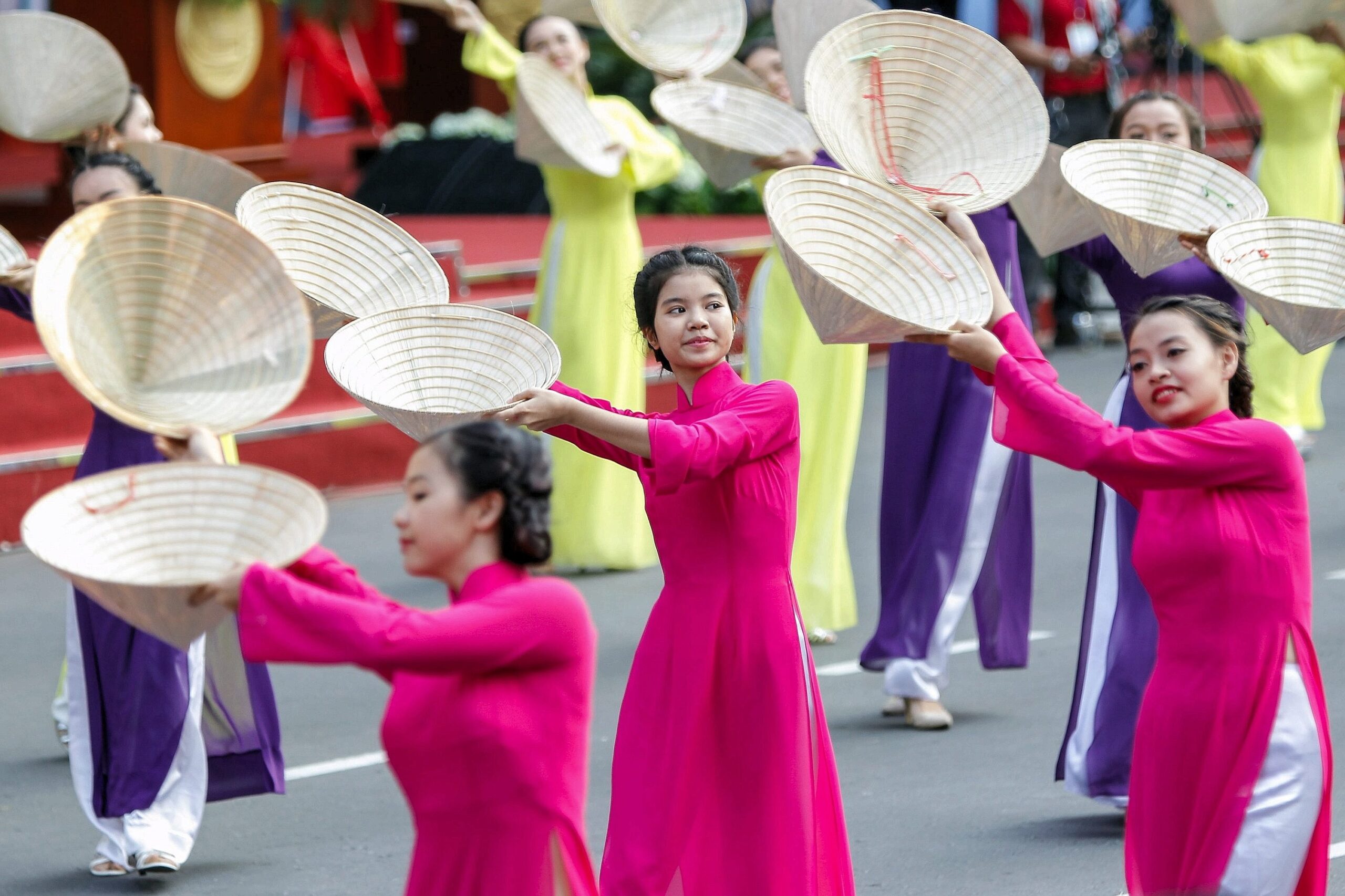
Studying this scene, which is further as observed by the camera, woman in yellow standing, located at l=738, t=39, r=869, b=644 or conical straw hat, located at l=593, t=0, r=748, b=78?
woman in yellow standing, located at l=738, t=39, r=869, b=644

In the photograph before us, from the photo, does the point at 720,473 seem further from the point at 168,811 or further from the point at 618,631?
the point at 618,631

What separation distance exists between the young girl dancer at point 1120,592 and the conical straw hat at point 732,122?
1.09 metres

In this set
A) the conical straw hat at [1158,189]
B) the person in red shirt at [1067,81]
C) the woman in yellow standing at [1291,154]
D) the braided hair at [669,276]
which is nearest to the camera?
the braided hair at [669,276]

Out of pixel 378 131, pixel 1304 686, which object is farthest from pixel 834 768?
pixel 378 131

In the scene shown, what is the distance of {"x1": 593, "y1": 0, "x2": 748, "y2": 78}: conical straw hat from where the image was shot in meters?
5.98

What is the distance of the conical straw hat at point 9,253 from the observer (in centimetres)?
406

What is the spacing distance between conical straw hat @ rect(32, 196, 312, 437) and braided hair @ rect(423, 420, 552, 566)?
33 cm

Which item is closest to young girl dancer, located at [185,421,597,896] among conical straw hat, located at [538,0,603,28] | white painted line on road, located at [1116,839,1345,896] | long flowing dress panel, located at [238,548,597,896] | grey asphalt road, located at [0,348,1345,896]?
long flowing dress panel, located at [238,548,597,896]

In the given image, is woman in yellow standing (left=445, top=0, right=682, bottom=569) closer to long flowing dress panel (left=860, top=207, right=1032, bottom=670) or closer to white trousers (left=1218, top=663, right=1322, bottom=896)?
long flowing dress panel (left=860, top=207, right=1032, bottom=670)

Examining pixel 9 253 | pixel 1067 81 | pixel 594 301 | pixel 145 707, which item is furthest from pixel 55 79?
pixel 1067 81

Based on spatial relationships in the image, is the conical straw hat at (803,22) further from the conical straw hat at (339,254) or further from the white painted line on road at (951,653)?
the conical straw hat at (339,254)

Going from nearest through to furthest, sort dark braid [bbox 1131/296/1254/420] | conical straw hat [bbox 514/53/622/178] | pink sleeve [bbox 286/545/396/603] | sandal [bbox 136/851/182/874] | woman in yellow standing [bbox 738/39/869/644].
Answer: pink sleeve [bbox 286/545/396/603] < dark braid [bbox 1131/296/1254/420] < sandal [bbox 136/851/182/874] < woman in yellow standing [bbox 738/39/869/644] < conical straw hat [bbox 514/53/622/178]

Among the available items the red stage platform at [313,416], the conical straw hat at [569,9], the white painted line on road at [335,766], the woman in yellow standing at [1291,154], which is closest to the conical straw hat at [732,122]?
the conical straw hat at [569,9]

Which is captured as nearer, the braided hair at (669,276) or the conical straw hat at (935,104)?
the braided hair at (669,276)
